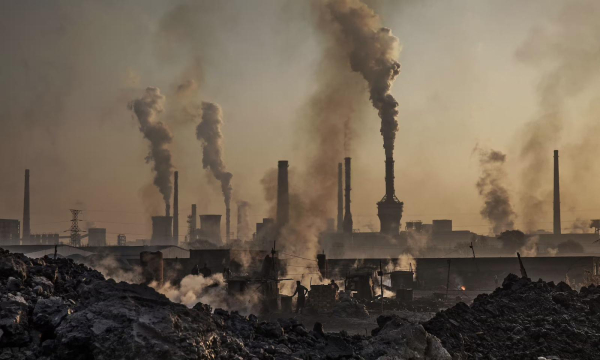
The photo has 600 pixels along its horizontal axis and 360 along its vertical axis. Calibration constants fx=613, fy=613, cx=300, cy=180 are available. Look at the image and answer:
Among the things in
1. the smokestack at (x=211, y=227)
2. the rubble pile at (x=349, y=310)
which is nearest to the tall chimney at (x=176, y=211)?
the smokestack at (x=211, y=227)

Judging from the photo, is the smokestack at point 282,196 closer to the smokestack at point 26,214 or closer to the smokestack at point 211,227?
the smokestack at point 211,227

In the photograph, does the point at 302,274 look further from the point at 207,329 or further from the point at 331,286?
the point at 207,329

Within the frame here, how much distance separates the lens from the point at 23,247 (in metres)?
47.5

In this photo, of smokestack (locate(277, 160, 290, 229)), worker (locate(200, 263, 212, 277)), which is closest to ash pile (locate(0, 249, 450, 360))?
worker (locate(200, 263, 212, 277))

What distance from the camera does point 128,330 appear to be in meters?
8.29

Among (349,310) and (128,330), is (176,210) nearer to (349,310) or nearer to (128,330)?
(349,310)

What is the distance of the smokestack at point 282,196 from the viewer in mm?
54719

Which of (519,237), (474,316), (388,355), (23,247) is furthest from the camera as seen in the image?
(519,237)

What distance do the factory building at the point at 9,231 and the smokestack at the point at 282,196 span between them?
3664cm

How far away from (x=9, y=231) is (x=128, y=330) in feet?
239

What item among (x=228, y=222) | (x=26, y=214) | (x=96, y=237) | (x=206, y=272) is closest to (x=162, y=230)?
(x=228, y=222)

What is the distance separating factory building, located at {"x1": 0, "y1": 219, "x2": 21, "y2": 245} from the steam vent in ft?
144

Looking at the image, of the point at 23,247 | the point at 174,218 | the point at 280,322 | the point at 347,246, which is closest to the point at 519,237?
the point at 347,246

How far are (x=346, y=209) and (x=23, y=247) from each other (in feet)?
107
